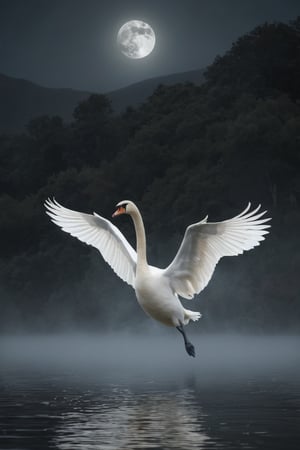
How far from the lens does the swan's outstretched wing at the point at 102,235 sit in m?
17.4

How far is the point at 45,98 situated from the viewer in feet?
420

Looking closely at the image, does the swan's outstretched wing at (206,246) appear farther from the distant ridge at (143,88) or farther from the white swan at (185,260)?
the distant ridge at (143,88)

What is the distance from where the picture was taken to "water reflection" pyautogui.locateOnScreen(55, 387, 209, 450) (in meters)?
13.9

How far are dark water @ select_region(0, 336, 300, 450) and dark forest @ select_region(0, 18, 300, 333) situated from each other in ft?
38.7

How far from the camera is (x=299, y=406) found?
1766 centimetres

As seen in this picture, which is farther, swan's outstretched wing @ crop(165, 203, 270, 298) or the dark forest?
the dark forest

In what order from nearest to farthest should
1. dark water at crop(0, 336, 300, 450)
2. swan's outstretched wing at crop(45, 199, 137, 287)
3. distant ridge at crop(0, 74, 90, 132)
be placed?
1. dark water at crop(0, 336, 300, 450)
2. swan's outstretched wing at crop(45, 199, 137, 287)
3. distant ridge at crop(0, 74, 90, 132)

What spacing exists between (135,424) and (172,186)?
36950 millimetres

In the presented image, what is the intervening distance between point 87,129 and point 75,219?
2087 inches

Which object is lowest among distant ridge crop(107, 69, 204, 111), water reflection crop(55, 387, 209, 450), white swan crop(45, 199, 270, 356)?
water reflection crop(55, 387, 209, 450)

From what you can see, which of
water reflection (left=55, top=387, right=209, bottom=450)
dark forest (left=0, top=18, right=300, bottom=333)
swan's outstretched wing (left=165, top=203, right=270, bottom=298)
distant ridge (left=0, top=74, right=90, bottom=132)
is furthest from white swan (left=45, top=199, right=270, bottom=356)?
distant ridge (left=0, top=74, right=90, bottom=132)

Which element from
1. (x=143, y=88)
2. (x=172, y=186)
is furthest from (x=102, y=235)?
(x=143, y=88)

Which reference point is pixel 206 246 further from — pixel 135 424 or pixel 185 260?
pixel 135 424

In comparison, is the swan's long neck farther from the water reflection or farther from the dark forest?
the dark forest
